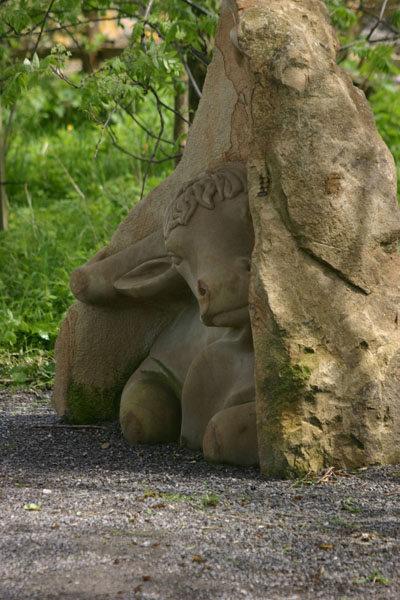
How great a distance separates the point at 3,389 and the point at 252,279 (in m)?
2.55

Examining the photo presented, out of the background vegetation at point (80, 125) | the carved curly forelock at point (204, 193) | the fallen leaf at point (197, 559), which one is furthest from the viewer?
the background vegetation at point (80, 125)

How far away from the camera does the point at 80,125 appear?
950cm

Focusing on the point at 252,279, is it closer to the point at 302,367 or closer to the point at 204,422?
the point at 302,367

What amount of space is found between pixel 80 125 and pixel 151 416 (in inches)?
253

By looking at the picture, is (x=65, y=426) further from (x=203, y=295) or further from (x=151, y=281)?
(x=203, y=295)

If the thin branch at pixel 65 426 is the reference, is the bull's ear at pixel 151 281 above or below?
above

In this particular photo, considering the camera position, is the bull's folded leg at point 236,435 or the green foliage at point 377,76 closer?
the bull's folded leg at point 236,435

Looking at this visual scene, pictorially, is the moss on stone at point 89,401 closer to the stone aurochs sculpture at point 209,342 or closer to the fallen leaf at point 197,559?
the stone aurochs sculpture at point 209,342

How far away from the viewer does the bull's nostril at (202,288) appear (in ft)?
10.6

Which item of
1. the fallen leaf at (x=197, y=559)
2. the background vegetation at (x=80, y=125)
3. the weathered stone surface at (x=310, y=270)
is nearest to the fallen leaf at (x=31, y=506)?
the fallen leaf at (x=197, y=559)

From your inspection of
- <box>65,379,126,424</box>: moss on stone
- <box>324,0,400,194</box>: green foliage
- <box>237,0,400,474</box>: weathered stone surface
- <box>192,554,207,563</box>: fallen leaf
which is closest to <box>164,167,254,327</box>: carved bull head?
<box>237,0,400,474</box>: weathered stone surface

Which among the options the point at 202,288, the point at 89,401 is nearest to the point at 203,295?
the point at 202,288

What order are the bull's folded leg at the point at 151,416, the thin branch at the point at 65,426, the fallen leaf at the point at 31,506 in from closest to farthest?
the fallen leaf at the point at 31,506
the bull's folded leg at the point at 151,416
the thin branch at the point at 65,426

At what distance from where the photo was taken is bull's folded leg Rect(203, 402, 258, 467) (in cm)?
317
